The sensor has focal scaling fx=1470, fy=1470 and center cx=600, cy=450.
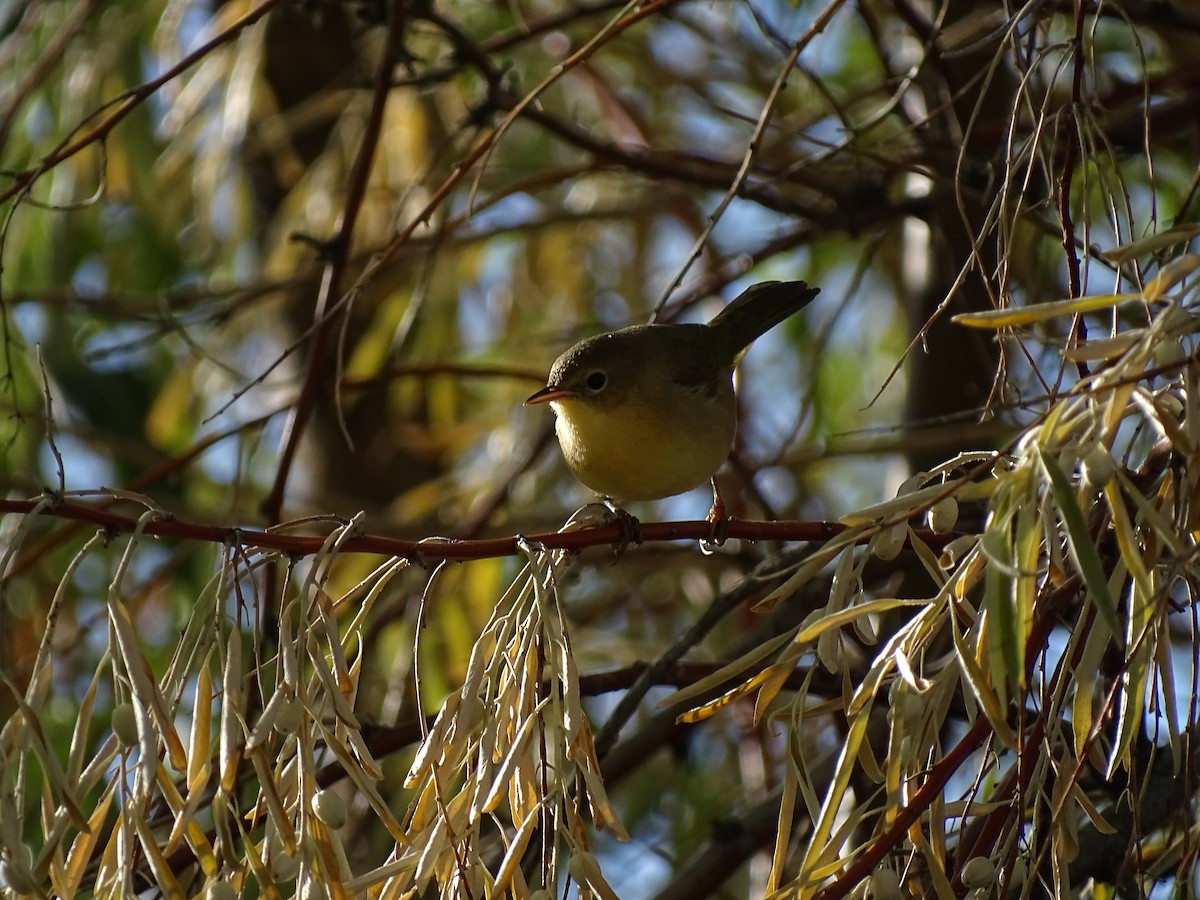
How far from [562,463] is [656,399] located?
1259 millimetres

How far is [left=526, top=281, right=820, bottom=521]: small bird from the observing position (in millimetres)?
3400

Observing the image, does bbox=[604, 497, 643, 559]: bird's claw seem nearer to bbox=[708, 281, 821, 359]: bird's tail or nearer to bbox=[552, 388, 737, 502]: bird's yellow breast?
bbox=[552, 388, 737, 502]: bird's yellow breast

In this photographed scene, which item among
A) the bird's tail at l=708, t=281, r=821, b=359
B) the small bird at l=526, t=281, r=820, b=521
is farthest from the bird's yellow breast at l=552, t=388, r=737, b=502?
the bird's tail at l=708, t=281, r=821, b=359

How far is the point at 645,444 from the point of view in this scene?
343 centimetres

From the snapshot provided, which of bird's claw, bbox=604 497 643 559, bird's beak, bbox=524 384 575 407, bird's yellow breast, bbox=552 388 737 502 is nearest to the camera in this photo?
bird's claw, bbox=604 497 643 559

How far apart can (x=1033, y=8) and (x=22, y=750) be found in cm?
164

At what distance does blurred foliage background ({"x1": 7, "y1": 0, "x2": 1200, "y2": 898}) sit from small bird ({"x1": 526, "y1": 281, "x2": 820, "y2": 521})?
15 centimetres

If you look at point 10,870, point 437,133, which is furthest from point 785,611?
point 437,133

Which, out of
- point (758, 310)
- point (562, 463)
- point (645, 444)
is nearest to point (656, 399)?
point (645, 444)

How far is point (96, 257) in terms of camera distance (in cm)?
516

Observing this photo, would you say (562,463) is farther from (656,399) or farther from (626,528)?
(626,528)

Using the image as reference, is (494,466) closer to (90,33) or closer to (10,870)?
(90,33)

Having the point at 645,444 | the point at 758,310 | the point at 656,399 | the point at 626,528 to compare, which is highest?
the point at 758,310

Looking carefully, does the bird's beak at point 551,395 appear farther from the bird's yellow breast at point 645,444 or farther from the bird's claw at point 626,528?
the bird's claw at point 626,528
